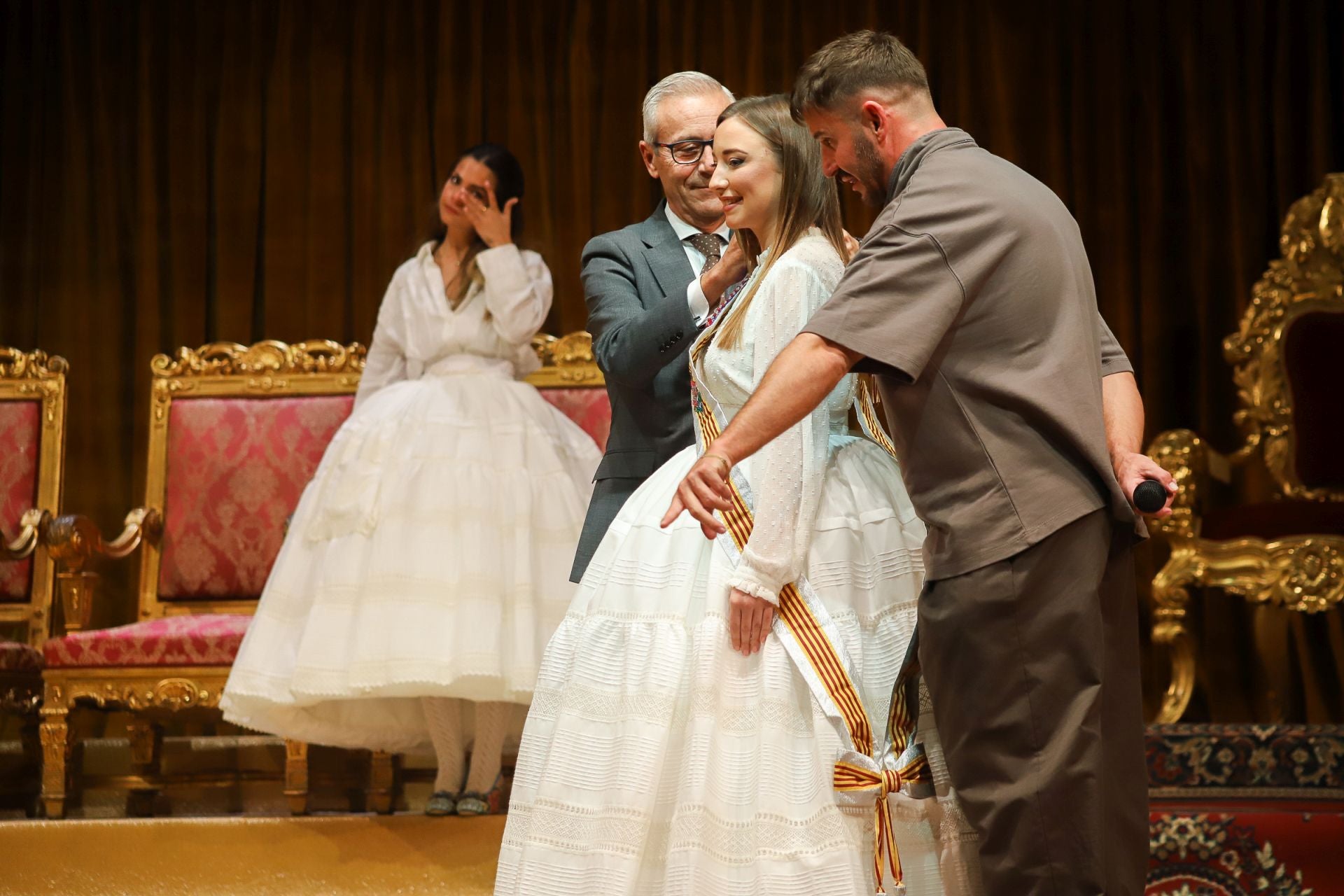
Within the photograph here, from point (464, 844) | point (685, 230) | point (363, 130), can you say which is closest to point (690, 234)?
point (685, 230)

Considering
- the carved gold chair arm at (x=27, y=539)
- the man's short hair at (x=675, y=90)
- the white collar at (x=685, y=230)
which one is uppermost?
the man's short hair at (x=675, y=90)

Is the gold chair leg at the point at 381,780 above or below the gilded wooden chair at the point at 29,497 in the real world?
below

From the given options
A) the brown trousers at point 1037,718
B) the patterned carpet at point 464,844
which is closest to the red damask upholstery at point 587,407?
the patterned carpet at point 464,844

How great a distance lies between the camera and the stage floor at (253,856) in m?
3.01

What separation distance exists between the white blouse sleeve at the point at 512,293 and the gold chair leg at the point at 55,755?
1.51 m

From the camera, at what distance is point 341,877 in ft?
10.0

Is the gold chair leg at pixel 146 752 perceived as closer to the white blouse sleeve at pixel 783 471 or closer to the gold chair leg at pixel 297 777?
the gold chair leg at pixel 297 777

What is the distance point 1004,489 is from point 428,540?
2.00 meters

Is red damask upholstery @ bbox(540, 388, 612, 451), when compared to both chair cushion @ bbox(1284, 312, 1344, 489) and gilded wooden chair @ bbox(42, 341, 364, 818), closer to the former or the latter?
gilded wooden chair @ bbox(42, 341, 364, 818)

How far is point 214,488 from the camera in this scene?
434cm

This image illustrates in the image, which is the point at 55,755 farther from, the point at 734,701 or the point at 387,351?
the point at 734,701

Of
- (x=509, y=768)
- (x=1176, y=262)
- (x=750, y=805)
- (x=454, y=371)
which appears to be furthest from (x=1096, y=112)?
(x=750, y=805)

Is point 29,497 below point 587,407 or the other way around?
below

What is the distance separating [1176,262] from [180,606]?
3443 mm
